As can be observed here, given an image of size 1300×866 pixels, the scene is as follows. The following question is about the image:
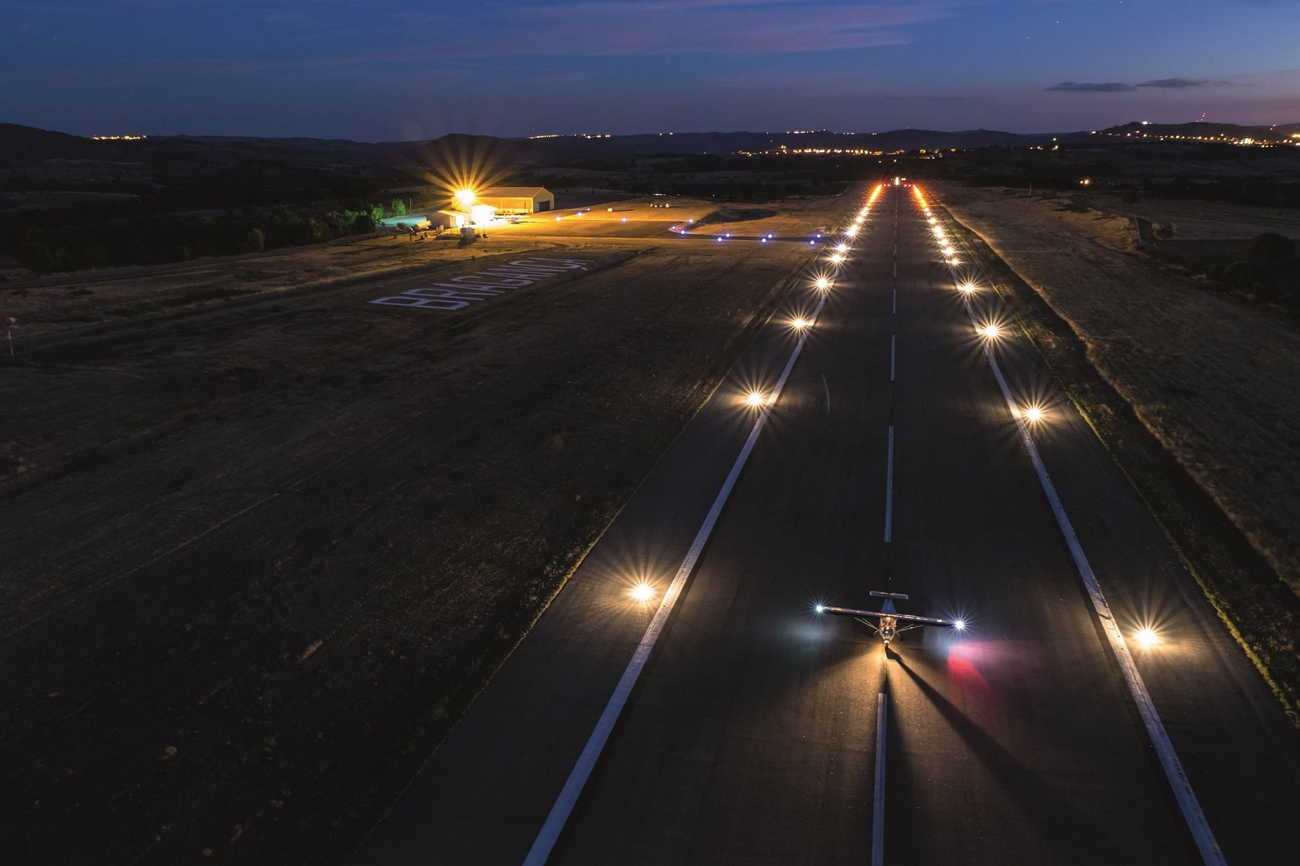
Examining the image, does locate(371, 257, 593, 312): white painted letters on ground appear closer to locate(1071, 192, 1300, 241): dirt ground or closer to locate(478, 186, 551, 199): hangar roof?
locate(478, 186, 551, 199): hangar roof

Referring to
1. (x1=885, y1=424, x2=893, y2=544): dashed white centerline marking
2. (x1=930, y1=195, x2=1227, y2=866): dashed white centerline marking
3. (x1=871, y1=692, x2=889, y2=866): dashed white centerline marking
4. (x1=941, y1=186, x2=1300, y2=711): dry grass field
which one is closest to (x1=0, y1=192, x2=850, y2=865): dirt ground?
(x1=871, y1=692, x2=889, y2=866): dashed white centerline marking

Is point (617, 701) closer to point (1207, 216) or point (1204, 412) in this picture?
point (1204, 412)

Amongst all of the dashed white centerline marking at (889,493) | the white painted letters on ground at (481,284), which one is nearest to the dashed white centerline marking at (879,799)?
the dashed white centerline marking at (889,493)

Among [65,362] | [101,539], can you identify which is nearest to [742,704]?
[101,539]

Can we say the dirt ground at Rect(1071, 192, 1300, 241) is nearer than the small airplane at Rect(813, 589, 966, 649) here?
No

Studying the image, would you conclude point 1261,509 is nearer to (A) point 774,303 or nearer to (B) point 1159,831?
(B) point 1159,831

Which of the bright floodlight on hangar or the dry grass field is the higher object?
the bright floodlight on hangar

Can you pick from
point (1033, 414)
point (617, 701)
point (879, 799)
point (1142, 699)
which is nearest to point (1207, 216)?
point (1033, 414)
